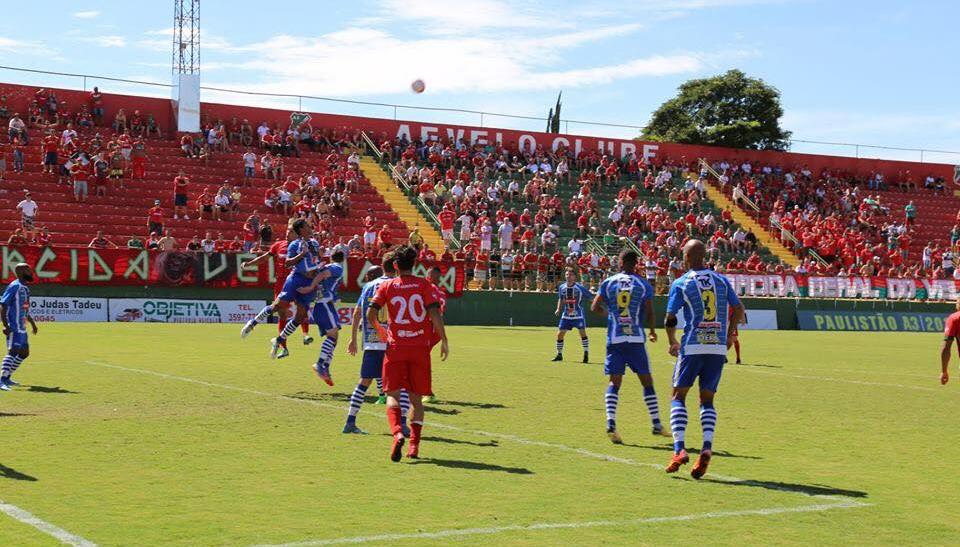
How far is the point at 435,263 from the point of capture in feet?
132

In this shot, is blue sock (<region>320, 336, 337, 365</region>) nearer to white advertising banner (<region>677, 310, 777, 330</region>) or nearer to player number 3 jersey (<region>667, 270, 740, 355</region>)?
player number 3 jersey (<region>667, 270, 740, 355</region>)

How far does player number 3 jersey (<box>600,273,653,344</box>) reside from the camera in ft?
43.3

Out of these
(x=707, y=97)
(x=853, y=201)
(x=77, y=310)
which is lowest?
(x=77, y=310)

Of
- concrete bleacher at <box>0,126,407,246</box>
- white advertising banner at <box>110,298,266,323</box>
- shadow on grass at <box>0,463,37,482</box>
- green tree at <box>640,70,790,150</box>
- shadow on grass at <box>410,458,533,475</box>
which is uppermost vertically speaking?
green tree at <box>640,70,790,150</box>

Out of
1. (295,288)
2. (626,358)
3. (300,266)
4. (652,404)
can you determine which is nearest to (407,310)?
(626,358)

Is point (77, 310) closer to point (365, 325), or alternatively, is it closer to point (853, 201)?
point (365, 325)

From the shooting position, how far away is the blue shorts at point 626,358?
13.2m

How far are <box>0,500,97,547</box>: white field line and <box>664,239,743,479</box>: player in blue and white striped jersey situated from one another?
5.31 meters

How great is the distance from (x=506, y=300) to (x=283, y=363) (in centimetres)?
2022

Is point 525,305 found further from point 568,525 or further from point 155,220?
point 568,525

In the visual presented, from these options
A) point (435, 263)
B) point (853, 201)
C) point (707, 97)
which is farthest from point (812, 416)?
point (707, 97)

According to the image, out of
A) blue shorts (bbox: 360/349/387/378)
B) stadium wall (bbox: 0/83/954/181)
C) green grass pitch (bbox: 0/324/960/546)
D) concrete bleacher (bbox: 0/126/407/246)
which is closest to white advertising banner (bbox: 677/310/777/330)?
concrete bleacher (bbox: 0/126/407/246)

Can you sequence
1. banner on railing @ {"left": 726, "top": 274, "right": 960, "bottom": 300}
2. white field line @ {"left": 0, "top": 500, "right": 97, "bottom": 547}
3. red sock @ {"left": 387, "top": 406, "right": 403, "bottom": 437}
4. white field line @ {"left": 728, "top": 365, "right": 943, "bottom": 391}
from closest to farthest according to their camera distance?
white field line @ {"left": 0, "top": 500, "right": 97, "bottom": 547} < red sock @ {"left": 387, "top": 406, "right": 403, "bottom": 437} < white field line @ {"left": 728, "top": 365, "right": 943, "bottom": 391} < banner on railing @ {"left": 726, "top": 274, "right": 960, "bottom": 300}

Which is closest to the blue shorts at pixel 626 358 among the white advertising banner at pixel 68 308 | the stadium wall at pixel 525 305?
the stadium wall at pixel 525 305
